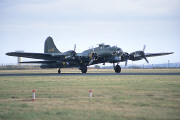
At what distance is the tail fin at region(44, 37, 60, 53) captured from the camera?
2299 inches

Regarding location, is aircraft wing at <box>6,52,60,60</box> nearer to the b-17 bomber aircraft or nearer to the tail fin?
the b-17 bomber aircraft

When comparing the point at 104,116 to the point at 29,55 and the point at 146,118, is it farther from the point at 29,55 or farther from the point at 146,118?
the point at 29,55

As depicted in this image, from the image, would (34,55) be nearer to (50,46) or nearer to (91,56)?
(91,56)

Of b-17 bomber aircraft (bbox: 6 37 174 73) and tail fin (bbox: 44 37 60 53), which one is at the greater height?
tail fin (bbox: 44 37 60 53)

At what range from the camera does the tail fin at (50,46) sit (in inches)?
Result: 2299

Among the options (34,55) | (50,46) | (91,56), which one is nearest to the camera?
(34,55)

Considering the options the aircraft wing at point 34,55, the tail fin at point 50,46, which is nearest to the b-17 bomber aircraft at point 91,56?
the aircraft wing at point 34,55

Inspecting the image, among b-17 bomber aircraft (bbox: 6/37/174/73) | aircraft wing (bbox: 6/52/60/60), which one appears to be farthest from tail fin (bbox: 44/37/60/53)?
aircraft wing (bbox: 6/52/60/60)

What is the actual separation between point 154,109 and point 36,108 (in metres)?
6.50

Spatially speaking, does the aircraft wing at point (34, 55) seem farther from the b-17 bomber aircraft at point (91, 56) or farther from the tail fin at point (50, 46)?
the tail fin at point (50, 46)

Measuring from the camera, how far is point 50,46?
193 ft

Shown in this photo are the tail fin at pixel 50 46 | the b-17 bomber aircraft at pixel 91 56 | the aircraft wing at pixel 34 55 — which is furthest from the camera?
the tail fin at pixel 50 46

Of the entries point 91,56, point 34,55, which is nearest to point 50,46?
point 34,55

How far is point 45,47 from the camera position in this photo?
60.2 meters
